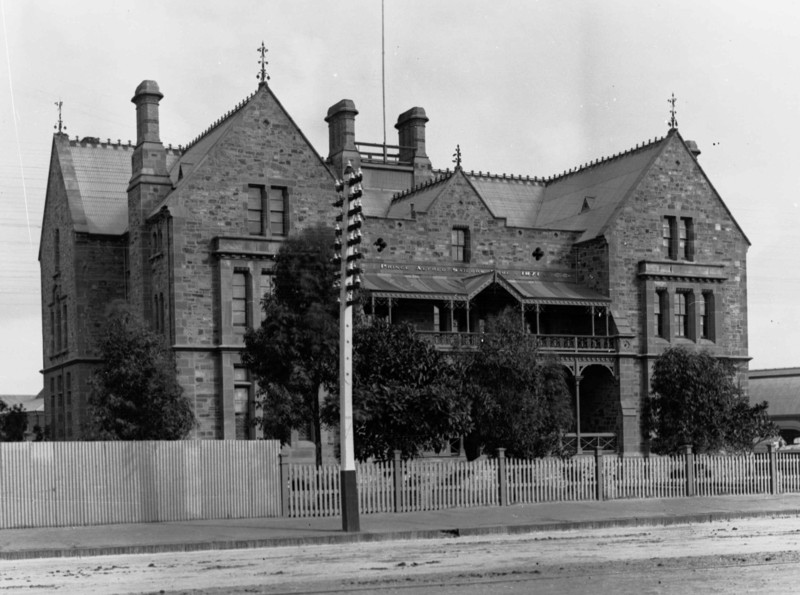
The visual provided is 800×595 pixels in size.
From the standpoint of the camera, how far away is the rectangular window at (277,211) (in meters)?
43.6

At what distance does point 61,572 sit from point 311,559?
3603 mm

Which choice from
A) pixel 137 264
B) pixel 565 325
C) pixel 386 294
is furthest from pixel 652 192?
pixel 137 264

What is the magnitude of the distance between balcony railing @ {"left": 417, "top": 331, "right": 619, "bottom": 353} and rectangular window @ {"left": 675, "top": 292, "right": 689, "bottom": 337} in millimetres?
3315

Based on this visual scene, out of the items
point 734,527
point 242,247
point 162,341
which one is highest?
point 242,247

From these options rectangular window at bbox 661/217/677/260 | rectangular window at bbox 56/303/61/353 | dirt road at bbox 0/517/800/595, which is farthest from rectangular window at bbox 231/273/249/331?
dirt road at bbox 0/517/800/595

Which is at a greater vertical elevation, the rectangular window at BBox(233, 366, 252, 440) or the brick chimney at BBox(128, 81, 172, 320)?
the brick chimney at BBox(128, 81, 172, 320)

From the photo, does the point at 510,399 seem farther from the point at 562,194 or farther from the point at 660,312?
the point at 562,194

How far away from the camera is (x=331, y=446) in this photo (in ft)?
142

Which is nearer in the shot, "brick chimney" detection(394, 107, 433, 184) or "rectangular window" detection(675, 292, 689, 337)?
"rectangular window" detection(675, 292, 689, 337)

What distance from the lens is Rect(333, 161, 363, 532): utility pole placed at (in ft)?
79.5

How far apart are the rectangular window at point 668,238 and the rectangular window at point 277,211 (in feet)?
50.6

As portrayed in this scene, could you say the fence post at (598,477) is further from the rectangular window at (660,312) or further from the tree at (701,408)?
the rectangular window at (660,312)

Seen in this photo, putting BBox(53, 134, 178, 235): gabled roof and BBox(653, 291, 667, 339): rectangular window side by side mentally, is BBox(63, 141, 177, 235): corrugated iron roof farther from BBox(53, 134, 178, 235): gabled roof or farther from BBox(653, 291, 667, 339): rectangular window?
BBox(653, 291, 667, 339): rectangular window

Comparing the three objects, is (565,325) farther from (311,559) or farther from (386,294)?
(311,559)
